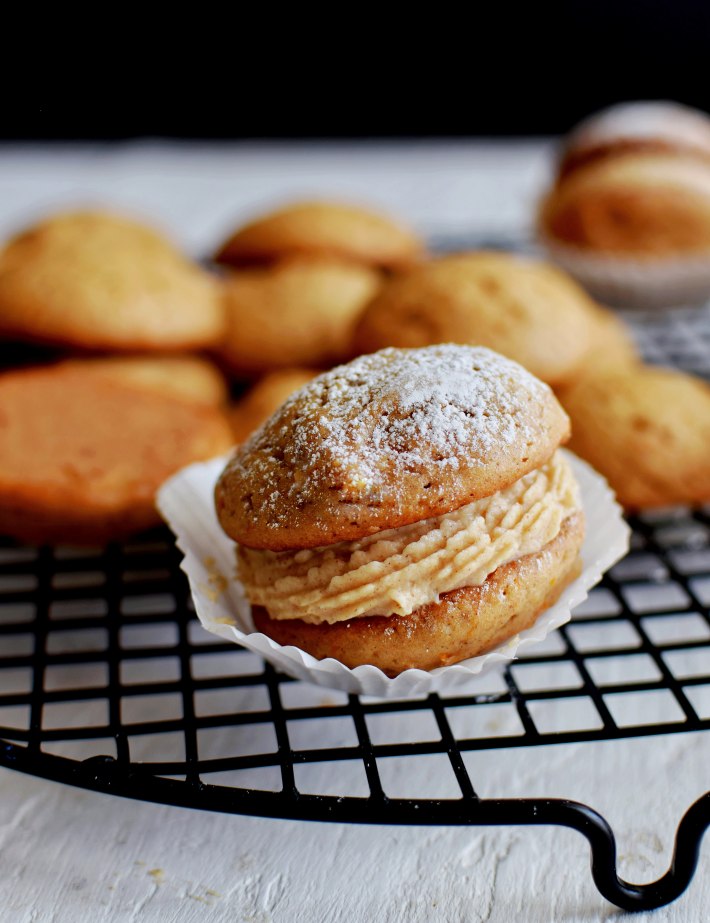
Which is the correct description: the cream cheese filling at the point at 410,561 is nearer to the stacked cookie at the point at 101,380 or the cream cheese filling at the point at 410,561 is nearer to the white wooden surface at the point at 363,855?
the white wooden surface at the point at 363,855

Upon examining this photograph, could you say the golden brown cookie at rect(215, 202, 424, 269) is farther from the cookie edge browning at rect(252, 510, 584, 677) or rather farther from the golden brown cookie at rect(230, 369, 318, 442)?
the cookie edge browning at rect(252, 510, 584, 677)

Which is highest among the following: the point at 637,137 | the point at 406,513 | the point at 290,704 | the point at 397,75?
the point at 406,513

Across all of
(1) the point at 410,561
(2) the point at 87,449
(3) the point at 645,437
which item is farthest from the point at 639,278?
(1) the point at 410,561

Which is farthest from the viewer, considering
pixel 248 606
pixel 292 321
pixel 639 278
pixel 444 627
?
pixel 639 278

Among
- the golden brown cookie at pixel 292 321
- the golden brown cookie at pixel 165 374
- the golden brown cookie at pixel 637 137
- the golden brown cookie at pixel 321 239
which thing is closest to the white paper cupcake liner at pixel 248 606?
the golden brown cookie at pixel 165 374

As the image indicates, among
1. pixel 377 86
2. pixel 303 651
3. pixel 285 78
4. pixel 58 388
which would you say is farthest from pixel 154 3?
pixel 303 651

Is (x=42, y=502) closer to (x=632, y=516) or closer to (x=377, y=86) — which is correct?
(x=632, y=516)

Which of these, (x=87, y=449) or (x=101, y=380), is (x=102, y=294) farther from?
(x=87, y=449)

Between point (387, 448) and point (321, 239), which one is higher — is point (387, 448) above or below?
above
